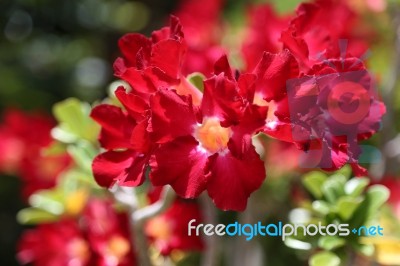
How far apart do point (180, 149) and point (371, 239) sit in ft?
1.12

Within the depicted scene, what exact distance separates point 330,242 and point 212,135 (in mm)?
212

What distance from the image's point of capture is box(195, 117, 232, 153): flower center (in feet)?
2.40

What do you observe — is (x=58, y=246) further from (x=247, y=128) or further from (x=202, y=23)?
(x=202, y=23)

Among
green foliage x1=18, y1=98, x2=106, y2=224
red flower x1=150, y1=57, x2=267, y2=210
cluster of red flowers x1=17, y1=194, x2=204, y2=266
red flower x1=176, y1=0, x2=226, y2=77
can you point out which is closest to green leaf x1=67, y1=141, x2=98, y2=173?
green foliage x1=18, y1=98, x2=106, y2=224

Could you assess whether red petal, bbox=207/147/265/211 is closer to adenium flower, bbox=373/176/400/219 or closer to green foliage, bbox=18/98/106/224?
green foliage, bbox=18/98/106/224

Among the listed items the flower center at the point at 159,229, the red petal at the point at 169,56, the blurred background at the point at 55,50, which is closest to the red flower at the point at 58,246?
the flower center at the point at 159,229

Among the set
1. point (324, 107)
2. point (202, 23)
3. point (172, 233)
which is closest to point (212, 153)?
point (324, 107)

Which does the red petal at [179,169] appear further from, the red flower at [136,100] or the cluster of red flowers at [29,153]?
the cluster of red flowers at [29,153]

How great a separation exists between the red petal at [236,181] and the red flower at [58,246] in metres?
0.43

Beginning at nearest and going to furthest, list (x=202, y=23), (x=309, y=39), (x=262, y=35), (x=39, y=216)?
(x=309, y=39) → (x=39, y=216) → (x=262, y=35) → (x=202, y=23)

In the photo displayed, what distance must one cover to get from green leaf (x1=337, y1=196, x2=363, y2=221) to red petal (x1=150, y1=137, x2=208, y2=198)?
0.22 meters

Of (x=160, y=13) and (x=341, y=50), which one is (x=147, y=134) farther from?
(x=160, y=13)

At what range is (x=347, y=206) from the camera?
0.85m

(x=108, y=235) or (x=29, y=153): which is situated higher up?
(x=29, y=153)
